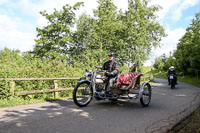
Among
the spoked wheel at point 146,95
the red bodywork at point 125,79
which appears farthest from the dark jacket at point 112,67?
the spoked wheel at point 146,95

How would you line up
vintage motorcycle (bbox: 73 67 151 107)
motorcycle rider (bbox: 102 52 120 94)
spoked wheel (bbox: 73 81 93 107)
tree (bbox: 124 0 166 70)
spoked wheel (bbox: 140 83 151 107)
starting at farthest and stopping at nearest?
1. tree (bbox: 124 0 166 70)
2. spoked wheel (bbox: 140 83 151 107)
3. motorcycle rider (bbox: 102 52 120 94)
4. vintage motorcycle (bbox: 73 67 151 107)
5. spoked wheel (bbox: 73 81 93 107)

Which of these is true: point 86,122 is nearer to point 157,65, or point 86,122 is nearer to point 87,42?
point 87,42

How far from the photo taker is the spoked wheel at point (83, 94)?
6.47 meters

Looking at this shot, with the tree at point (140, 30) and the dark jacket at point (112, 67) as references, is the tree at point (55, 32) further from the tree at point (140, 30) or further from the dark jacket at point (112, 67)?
the dark jacket at point (112, 67)

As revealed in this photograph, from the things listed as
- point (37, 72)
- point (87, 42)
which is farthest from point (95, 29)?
point (37, 72)

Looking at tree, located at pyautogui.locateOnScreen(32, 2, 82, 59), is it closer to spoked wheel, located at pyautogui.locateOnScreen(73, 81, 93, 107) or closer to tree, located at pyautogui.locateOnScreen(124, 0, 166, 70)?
tree, located at pyautogui.locateOnScreen(124, 0, 166, 70)

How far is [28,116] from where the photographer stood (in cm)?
→ 511

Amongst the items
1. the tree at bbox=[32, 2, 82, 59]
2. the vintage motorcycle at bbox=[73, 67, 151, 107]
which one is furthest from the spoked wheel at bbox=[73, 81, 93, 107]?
the tree at bbox=[32, 2, 82, 59]

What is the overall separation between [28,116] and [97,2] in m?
26.9

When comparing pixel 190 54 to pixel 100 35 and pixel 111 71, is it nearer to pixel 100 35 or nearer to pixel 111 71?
pixel 100 35

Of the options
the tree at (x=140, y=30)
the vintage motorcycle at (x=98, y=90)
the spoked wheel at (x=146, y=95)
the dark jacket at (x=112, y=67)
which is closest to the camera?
the vintage motorcycle at (x=98, y=90)

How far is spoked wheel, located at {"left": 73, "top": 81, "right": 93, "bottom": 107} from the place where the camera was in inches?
255

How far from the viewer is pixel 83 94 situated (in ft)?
22.4

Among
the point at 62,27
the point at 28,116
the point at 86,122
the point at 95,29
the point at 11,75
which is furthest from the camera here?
the point at 95,29
